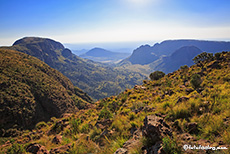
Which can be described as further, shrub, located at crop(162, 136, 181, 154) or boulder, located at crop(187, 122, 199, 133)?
boulder, located at crop(187, 122, 199, 133)

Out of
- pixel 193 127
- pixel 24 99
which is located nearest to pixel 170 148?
pixel 193 127

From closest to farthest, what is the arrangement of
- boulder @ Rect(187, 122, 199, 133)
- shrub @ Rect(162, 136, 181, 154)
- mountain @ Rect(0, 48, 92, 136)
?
shrub @ Rect(162, 136, 181, 154)
boulder @ Rect(187, 122, 199, 133)
mountain @ Rect(0, 48, 92, 136)

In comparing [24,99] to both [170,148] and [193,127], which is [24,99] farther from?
[193,127]

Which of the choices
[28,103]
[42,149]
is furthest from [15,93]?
[42,149]

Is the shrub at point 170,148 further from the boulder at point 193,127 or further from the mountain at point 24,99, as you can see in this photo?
the mountain at point 24,99

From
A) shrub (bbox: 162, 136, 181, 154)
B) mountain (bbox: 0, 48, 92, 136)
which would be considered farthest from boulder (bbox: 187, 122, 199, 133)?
mountain (bbox: 0, 48, 92, 136)

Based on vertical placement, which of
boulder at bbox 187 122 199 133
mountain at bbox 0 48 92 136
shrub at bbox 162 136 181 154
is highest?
shrub at bbox 162 136 181 154

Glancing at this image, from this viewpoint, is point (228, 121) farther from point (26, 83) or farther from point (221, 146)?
point (26, 83)

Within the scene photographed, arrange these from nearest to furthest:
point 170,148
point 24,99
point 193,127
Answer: point 170,148
point 193,127
point 24,99

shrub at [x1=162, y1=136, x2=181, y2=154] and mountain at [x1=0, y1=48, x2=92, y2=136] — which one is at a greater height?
shrub at [x1=162, y1=136, x2=181, y2=154]

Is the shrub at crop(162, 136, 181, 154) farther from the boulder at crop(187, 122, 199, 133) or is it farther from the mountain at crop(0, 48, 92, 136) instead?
the mountain at crop(0, 48, 92, 136)

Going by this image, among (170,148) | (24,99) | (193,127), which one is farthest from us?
(24,99)

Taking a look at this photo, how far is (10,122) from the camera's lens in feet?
116

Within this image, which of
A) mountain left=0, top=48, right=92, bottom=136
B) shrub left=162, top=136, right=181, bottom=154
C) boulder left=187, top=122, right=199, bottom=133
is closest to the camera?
Result: shrub left=162, top=136, right=181, bottom=154
